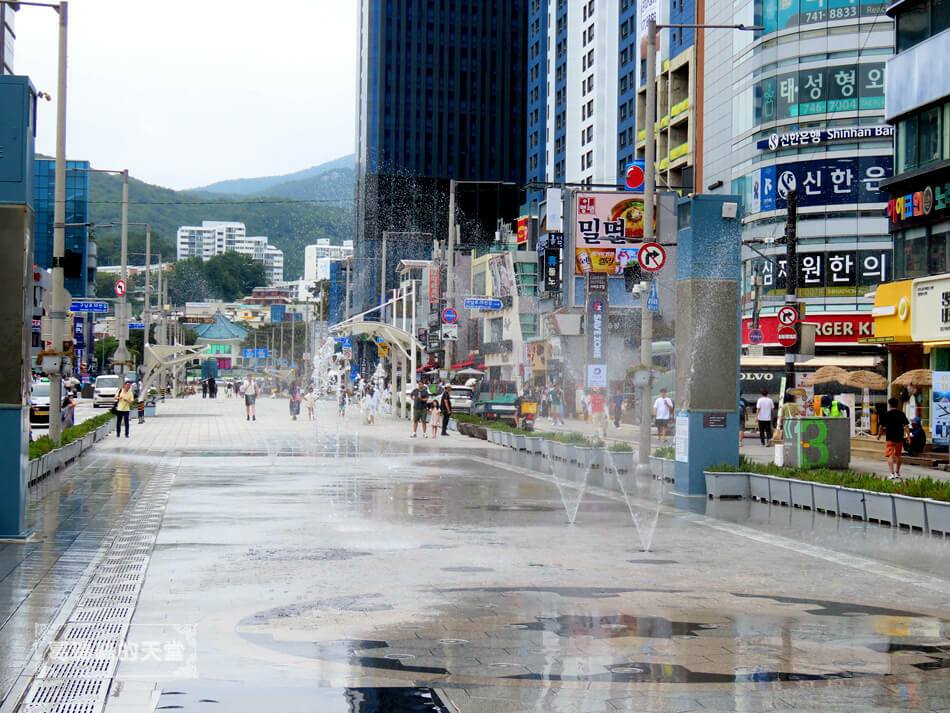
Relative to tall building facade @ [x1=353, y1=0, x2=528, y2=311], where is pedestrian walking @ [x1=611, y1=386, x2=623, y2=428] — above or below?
below

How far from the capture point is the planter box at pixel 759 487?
69.0 feet

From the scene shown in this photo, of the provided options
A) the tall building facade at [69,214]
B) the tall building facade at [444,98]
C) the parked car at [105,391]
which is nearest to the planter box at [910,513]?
the parked car at [105,391]

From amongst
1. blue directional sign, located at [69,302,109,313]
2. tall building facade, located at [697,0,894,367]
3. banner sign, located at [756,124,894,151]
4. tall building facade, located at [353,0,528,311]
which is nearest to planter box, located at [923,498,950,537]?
blue directional sign, located at [69,302,109,313]

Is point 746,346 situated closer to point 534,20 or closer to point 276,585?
point 276,585

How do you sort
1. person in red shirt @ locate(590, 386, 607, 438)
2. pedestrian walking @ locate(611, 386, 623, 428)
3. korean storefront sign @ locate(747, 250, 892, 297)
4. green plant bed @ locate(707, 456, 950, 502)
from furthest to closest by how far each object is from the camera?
pedestrian walking @ locate(611, 386, 623, 428)
korean storefront sign @ locate(747, 250, 892, 297)
person in red shirt @ locate(590, 386, 607, 438)
green plant bed @ locate(707, 456, 950, 502)

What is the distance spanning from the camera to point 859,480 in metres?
19.3

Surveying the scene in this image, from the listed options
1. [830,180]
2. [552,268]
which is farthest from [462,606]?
Result: [552,268]

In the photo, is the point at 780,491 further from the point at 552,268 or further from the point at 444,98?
the point at 444,98

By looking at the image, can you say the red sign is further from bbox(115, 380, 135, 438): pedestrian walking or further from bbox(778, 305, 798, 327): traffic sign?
bbox(115, 380, 135, 438): pedestrian walking

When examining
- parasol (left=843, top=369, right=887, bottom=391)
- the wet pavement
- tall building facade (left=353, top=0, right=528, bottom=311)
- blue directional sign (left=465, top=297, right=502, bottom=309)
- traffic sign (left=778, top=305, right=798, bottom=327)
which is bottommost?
the wet pavement

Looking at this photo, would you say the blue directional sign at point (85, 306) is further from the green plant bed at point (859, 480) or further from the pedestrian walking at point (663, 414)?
the green plant bed at point (859, 480)

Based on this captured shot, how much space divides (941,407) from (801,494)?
12.0 m

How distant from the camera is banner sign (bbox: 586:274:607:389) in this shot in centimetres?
4122

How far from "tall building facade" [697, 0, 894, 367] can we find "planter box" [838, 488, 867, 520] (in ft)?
120
